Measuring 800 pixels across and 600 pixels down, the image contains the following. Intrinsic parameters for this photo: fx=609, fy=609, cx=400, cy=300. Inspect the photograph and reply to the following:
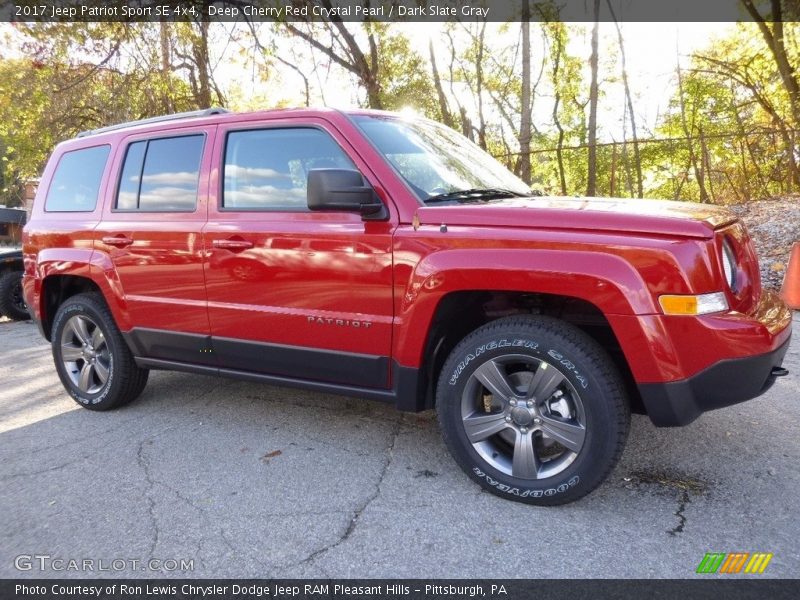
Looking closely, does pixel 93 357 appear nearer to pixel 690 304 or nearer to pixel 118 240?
pixel 118 240

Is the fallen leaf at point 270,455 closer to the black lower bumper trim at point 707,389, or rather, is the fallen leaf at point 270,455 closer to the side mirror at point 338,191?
the side mirror at point 338,191

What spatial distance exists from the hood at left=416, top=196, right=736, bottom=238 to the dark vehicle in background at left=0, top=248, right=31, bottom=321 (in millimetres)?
7992

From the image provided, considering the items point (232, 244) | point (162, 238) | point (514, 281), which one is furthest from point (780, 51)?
point (162, 238)

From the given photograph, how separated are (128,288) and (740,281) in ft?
11.6

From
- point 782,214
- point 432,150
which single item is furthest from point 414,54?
point 432,150

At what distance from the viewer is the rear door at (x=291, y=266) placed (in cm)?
310

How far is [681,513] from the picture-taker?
8.75 feet

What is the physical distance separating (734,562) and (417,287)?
1.70 metres

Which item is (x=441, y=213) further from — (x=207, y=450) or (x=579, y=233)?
(x=207, y=450)

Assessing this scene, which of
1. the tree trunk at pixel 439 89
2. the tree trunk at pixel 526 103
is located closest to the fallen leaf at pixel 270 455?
the tree trunk at pixel 526 103

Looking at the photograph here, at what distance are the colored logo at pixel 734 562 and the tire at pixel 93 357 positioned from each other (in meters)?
3.61

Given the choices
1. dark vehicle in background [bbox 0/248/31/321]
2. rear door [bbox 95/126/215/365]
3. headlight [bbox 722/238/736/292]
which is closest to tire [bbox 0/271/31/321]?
dark vehicle in background [bbox 0/248/31/321]

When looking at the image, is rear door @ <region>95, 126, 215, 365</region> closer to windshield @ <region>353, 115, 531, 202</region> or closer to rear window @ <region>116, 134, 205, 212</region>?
rear window @ <region>116, 134, 205, 212</region>
